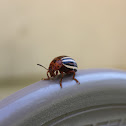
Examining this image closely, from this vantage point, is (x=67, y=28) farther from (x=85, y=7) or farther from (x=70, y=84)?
(x=70, y=84)

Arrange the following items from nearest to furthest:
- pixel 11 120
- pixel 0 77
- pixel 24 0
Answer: pixel 11 120 < pixel 24 0 < pixel 0 77

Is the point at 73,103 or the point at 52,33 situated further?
the point at 52,33

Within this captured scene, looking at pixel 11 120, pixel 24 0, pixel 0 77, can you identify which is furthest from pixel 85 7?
pixel 11 120

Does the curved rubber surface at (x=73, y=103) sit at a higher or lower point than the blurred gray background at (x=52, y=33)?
lower

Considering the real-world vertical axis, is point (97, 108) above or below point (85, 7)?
below

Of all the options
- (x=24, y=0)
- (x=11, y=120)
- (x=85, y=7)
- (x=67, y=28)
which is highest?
(x=24, y=0)

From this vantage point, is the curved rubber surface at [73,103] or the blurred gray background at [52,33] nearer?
the curved rubber surface at [73,103]

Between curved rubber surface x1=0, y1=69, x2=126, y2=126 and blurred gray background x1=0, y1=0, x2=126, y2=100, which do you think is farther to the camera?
blurred gray background x1=0, y1=0, x2=126, y2=100

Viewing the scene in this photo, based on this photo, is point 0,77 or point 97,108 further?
point 0,77
